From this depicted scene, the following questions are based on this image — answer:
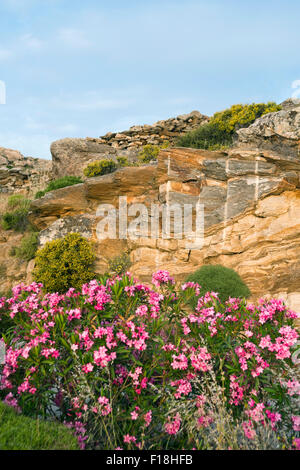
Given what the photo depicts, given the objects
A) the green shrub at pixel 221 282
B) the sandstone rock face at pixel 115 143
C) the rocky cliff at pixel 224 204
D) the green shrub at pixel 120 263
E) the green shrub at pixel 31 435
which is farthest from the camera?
the sandstone rock face at pixel 115 143

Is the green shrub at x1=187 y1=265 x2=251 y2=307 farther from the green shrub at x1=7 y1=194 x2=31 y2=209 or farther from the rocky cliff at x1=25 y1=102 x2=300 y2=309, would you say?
the green shrub at x1=7 y1=194 x2=31 y2=209

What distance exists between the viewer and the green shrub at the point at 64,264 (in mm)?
10102

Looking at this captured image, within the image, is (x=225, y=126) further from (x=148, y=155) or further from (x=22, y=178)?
(x=22, y=178)

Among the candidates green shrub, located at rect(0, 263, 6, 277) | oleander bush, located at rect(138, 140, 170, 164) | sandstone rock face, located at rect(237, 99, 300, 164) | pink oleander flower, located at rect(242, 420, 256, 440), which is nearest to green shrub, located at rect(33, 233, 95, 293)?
green shrub, located at rect(0, 263, 6, 277)

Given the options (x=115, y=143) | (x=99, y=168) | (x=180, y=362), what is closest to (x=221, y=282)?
(x=180, y=362)

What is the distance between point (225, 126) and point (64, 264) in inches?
593

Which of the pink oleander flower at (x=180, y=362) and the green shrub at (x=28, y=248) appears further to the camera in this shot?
the green shrub at (x=28, y=248)

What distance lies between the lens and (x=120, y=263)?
1092 cm

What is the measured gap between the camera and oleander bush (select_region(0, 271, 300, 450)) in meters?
2.81

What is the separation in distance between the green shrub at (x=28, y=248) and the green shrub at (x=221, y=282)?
7.00 m

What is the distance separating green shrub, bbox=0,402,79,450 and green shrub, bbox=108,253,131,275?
26.0 ft

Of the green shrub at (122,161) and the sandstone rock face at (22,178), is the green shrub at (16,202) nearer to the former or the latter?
the sandstone rock face at (22,178)

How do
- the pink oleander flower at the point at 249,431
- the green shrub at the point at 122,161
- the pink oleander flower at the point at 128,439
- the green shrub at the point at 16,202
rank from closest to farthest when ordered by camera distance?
the pink oleander flower at the point at 249,431
the pink oleander flower at the point at 128,439
the green shrub at the point at 16,202
the green shrub at the point at 122,161

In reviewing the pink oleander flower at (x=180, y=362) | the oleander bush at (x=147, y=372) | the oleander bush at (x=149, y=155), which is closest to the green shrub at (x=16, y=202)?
the oleander bush at (x=149, y=155)
